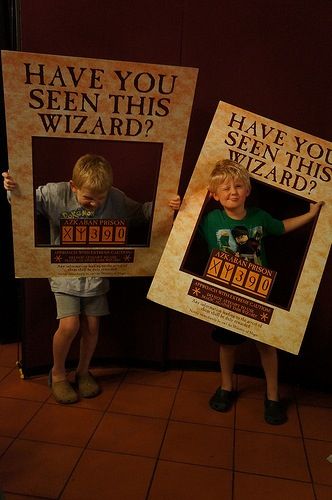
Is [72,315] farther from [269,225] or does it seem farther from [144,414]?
[269,225]

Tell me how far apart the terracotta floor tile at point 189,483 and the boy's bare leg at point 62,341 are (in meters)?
0.63

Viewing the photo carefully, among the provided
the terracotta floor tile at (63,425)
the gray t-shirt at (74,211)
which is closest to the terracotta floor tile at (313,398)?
the terracotta floor tile at (63,425)

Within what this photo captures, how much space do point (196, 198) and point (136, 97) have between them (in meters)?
0.41

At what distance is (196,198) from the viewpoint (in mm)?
1637

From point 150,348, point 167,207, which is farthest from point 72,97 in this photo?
point 150,348

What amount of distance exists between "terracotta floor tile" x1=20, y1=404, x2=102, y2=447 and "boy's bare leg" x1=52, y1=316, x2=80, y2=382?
0.14 meters

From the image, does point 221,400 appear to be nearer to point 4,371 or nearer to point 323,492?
point 323,492

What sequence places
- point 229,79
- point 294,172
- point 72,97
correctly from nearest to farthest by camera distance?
point 72,97
point 294,172
point 229,79

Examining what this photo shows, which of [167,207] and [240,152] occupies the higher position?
[240,152]

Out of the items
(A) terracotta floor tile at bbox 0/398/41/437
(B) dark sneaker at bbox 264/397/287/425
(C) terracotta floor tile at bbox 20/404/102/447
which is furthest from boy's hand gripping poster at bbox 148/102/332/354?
(A) terracotta floor tile at bbox 0/398/41/437

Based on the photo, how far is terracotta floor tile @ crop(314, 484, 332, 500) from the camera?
1442mm

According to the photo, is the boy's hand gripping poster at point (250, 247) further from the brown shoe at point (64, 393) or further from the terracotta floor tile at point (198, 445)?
the brown shoe at point (64, 393)

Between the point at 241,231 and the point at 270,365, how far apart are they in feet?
1.94

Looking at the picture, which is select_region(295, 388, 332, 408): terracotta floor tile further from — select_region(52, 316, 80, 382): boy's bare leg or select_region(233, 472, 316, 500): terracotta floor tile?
select_region(52, 316, 80, 382): boy's bare leg
